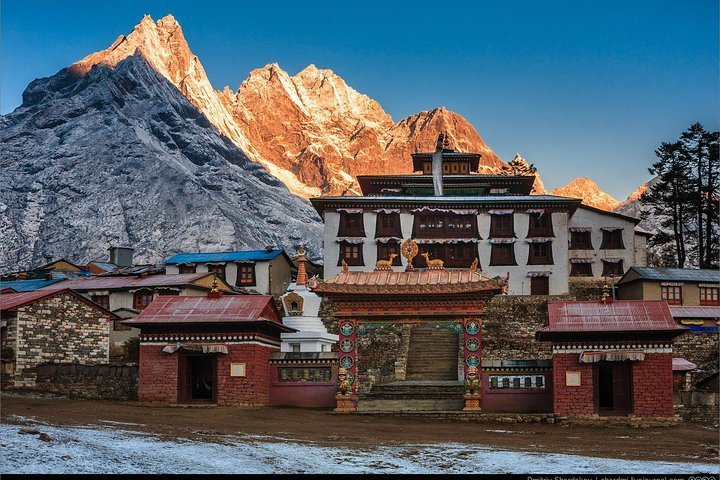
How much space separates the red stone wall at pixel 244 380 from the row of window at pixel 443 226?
1255 inches

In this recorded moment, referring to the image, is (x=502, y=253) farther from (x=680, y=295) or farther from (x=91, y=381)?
(x=91, y=381)

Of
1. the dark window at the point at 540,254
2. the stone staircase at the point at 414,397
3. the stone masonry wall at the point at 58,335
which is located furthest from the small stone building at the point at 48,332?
the dark window at the point at 540,254

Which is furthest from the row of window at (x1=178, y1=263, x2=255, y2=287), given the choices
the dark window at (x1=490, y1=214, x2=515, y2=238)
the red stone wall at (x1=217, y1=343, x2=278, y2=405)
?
the red stone wall at (x1=217, y1=343, x2=278, y2=405)

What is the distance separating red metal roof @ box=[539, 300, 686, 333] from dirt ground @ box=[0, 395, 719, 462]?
132 inches

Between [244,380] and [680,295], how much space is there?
3273 centimetres

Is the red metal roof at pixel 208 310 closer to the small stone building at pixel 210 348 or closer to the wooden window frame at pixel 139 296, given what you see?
the small stone building at pixel 210 348

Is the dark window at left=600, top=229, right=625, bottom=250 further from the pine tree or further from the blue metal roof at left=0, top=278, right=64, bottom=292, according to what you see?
the blue metal roof at left=0, top=278, right=64, bottom=292

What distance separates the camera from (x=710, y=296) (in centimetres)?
5988

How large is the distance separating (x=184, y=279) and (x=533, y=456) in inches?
1588

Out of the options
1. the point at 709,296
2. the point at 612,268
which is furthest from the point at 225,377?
the point at 612,268

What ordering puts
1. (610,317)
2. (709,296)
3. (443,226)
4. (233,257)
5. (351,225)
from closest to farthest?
(610,317)
(709,296)
(351,225)
(443,226)
(233,257)

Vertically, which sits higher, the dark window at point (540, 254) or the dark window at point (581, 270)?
the dark window at point (540, 254)

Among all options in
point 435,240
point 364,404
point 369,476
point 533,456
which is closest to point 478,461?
point 533,456

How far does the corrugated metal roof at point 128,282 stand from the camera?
58.8 m
